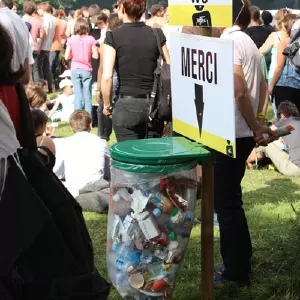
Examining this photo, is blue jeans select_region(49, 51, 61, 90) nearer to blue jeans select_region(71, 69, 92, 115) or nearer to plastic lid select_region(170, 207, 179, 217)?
blue jeans select_region(71, 69, 92, 115)

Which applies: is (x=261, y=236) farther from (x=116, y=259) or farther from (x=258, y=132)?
(x=116, y=259)

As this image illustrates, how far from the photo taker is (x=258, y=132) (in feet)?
14.7

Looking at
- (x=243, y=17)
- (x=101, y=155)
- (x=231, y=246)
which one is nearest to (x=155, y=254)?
(x=231, y=246)

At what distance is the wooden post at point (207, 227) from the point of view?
12.9 feet

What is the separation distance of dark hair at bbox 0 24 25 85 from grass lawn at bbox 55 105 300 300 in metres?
2.17

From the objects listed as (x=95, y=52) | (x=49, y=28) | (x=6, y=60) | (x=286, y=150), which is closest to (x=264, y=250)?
(x=6, y=60)

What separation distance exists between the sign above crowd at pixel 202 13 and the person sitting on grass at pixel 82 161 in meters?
3.82

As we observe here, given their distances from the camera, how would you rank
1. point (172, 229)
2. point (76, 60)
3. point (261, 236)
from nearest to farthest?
point (172, 229)
point (261, 236)
point (76, 60)

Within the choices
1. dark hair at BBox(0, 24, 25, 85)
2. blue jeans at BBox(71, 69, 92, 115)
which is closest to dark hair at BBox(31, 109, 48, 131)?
dark hair at BBox(0, 24, 25, 85)

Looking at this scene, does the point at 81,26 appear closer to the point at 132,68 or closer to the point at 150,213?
the point at 132,68

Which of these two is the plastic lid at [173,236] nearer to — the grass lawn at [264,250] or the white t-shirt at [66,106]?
the grass lawn at [264,250]

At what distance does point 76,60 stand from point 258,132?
28.6ft

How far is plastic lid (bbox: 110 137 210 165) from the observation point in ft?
12.7

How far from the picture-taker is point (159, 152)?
397 cm
